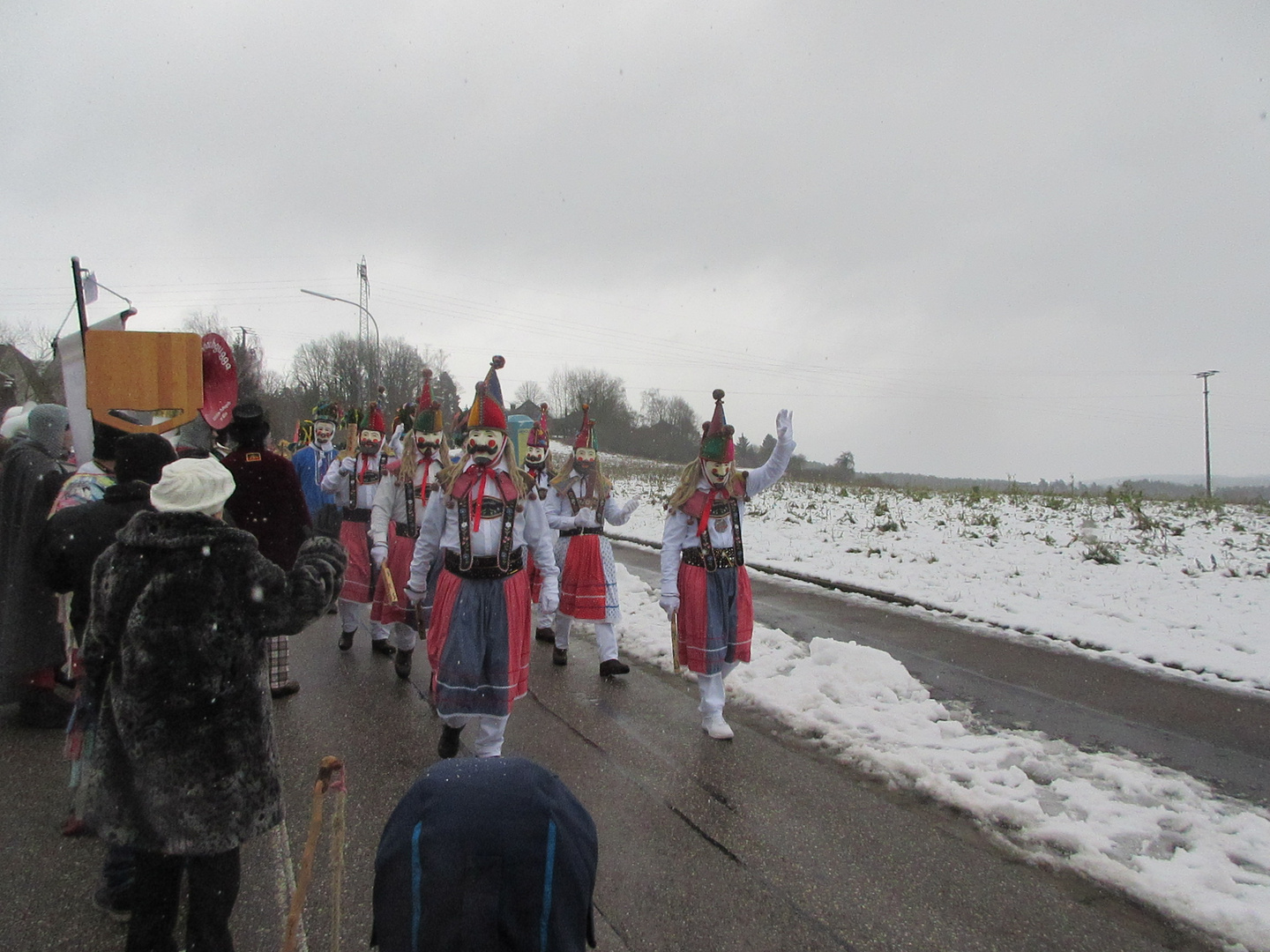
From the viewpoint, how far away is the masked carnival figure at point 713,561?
461 centimetres

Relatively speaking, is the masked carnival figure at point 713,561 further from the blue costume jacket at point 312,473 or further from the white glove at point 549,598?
the blue costume jacket at point 312,473

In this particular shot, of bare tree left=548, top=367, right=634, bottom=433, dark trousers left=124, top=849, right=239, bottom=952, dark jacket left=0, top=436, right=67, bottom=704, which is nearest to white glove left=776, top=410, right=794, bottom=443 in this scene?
dark trousers left=124, top=849, right=239, bottom=952

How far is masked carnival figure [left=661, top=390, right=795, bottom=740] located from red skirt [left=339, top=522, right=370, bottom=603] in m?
3.22

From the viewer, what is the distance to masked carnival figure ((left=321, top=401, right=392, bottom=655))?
6496mm

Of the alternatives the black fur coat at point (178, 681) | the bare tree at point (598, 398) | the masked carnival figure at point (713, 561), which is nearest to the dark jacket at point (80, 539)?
the black fur coat at point (178, 681)

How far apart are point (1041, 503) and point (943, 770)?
12268 millimetres

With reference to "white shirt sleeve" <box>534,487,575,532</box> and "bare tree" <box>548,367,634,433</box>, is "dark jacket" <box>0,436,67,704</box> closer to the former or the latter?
"white shirt sleeve" <box>534,487,575,532</box>

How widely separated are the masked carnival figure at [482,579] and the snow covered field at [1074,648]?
199 centimetres

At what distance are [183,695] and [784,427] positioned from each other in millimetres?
3569

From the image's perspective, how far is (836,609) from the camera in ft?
26.9

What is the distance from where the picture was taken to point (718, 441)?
4.78 m

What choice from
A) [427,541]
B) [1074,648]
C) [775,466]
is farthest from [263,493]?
[1074,648]

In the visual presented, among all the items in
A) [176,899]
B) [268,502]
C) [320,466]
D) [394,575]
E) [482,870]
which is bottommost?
[176,899]

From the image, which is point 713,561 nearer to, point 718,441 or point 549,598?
point 718,441
